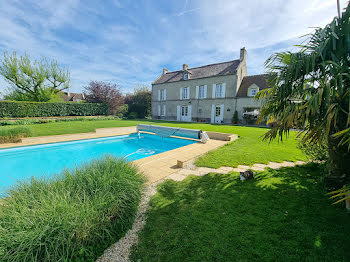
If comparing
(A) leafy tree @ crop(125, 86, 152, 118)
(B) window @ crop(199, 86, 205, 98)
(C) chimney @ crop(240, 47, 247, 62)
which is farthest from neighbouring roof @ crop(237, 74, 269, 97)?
(A) leafy tree @ crop(125, 86, 152, 118)

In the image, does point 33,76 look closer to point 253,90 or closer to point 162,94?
point 162,94

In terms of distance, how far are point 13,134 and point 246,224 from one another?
446 inches

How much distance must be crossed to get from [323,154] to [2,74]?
92.2 ft

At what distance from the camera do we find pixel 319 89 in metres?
1.85

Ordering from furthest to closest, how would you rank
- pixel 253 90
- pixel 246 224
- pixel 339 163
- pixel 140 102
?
pixel 140 102 < pixel 253 90 < pixel 339 163 < pixel 246 224

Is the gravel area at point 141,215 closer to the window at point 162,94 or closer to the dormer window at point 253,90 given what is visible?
the dormer window at point 253,90

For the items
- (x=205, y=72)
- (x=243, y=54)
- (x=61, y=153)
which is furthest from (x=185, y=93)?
(x=61, y=153)

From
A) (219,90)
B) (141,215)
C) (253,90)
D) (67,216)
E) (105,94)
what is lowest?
(141,215)

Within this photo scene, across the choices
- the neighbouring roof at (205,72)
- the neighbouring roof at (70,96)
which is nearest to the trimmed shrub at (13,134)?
the neighbouring roof at (205,72)

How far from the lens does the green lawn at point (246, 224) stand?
1622 mm

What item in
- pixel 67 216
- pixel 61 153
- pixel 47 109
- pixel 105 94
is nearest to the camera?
pixel 67 216

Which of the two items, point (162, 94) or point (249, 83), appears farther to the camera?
point (162, 94)

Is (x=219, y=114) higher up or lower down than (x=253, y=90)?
lower down

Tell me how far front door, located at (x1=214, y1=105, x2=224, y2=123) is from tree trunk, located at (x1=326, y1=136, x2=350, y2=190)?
1741 centimetres
